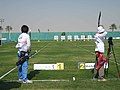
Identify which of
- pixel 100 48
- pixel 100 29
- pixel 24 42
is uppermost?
pixel 100 29

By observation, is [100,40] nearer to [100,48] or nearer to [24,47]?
[100,48]

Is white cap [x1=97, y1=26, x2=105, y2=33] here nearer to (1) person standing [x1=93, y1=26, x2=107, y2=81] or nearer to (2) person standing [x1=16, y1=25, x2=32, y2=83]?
(1) person standing [x1=93, y1=26, x2=107, y2=81]

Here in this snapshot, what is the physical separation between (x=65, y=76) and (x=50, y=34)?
351 feet

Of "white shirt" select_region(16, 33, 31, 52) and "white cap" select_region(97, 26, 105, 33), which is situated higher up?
"white cap" select_region(97, 26, 105, 33)

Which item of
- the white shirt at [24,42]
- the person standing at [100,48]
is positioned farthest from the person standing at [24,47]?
the person standing at [100,48]

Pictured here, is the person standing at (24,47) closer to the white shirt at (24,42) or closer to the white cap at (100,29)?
the white shirt at (24,42)

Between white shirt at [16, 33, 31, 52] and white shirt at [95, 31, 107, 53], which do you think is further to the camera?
white shirt at [95, 31, 107, 53]

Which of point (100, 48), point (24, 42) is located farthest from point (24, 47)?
point (100, 48)

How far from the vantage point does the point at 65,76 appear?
45.4 feet

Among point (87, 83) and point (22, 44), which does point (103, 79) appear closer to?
point (87, 83)

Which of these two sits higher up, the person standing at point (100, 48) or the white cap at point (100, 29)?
the white cap at point (100, 29)

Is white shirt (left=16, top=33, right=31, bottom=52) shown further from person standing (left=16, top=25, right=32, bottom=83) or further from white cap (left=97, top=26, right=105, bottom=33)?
white cap (left=97, top=26, right=105, bottom=33)

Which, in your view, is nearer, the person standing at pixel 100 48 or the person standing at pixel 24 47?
the person standing at pixel 24 47

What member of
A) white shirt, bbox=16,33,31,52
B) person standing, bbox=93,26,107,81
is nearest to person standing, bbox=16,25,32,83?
white shirt, bbox=16,33,31,52
